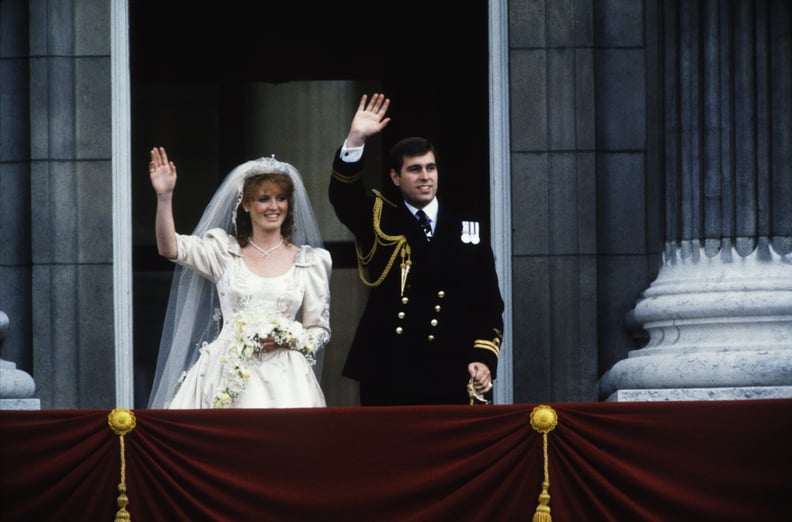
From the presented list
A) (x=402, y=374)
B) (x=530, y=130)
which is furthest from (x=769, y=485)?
(x=530, y=130)

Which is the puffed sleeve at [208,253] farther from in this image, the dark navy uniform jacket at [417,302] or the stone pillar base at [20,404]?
the stone pillar base at [20,404]

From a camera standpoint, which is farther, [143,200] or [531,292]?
[143,200]

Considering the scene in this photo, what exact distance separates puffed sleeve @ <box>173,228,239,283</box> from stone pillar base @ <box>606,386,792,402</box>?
2.49 m

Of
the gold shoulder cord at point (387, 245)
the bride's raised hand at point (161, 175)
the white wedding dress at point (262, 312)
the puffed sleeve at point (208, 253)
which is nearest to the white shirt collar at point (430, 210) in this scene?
the gold shoulder cord at point (387, 245)

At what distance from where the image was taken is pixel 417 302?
1092cm

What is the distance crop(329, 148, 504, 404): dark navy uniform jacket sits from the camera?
35.3 feet

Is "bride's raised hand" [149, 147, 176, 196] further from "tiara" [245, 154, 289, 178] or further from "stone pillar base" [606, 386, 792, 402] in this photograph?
"stone pillar base" [606, 386, 792, 402]

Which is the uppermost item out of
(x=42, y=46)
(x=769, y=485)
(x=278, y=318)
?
(x=42, y=46)

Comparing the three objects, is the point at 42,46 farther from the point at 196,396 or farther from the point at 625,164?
the point at 625,164

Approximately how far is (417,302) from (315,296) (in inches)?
31.2

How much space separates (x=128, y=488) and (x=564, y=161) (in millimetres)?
4251

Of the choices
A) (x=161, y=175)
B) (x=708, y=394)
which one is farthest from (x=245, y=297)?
(x=708, y=394)

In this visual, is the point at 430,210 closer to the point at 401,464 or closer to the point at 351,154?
the point at 351,154

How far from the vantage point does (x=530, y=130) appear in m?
12.9
